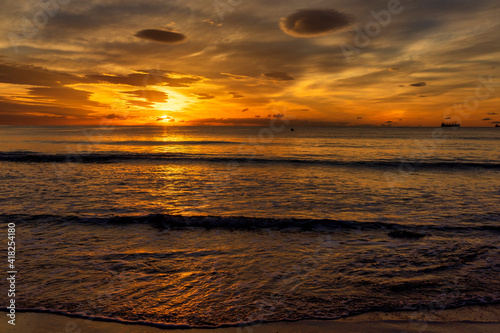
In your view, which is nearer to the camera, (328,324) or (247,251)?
(328,324)

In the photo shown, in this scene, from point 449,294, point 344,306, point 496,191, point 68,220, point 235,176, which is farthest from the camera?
point 235,176

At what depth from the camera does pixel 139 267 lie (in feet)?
28.9

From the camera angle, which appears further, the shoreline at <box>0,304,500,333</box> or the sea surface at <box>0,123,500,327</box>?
the sea surface at <box>0,123,500,327</box>

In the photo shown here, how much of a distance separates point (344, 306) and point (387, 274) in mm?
2423

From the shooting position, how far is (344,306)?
6750mm

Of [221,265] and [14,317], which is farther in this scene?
[221,265]

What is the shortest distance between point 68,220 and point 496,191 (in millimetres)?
26491

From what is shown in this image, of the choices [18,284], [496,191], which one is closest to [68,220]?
[18,284]

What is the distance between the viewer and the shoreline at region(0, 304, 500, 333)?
587 centimetres

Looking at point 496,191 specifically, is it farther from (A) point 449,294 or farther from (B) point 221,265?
(B) point 221,265

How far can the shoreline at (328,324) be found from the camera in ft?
19.2

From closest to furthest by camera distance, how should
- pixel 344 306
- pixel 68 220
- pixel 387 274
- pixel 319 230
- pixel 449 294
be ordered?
1. pixel 344 306
2. pixel 449 294
3. pixel 387 274
4. pixel 319 230
5. pixel 68 220

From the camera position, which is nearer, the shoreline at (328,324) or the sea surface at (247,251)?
the shoreline at (328,324)

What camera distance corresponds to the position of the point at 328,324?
6.09 m
